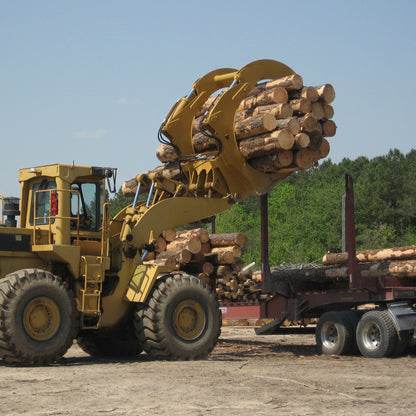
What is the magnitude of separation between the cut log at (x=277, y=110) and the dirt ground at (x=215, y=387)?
14.6 feet

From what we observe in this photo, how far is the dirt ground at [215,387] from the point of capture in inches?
292

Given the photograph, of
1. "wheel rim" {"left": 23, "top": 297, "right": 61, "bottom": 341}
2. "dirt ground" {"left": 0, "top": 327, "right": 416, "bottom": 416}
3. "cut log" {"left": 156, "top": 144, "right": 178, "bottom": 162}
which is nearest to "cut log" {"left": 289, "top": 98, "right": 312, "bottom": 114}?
"cut log" {"left": 156, "top": 144, "right": 178, "bottom": 162}

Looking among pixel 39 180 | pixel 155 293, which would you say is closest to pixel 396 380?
pixel 155 293

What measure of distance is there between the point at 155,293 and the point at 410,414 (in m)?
6.08

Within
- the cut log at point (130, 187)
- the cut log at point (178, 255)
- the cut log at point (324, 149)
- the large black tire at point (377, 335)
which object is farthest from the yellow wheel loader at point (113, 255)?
the cut log at point (178, 255)

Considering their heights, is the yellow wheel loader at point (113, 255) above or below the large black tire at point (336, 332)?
above

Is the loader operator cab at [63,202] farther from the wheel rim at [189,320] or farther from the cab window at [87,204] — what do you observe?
the wheel rim at [189,320]

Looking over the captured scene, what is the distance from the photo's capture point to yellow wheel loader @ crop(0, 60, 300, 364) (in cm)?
1136

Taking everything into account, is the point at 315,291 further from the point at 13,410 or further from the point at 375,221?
the point at 375,221

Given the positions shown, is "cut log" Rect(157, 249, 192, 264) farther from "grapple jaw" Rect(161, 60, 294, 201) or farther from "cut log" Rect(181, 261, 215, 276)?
"grapple jaw" Rect(161, 60, 294, 201)

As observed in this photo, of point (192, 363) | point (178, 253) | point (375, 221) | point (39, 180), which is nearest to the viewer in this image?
point (192, 363)

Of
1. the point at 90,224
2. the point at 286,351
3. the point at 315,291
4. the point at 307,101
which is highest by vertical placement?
the point at 307,101

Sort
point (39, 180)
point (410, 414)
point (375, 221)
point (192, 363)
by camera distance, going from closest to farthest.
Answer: point (410, 414)
point (192, 363)
point (39, 180)
point (375, 221)

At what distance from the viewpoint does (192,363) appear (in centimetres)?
1181
